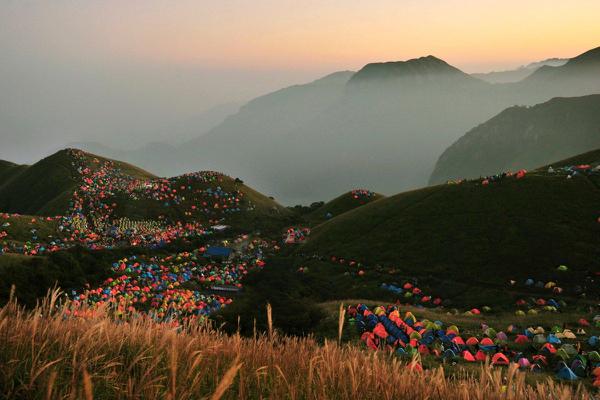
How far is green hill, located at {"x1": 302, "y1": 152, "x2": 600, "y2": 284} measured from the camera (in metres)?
51.1

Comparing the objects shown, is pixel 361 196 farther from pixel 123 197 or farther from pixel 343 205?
pixel 123 197

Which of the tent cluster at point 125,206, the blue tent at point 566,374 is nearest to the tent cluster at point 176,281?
the tent cluster at point 125,206

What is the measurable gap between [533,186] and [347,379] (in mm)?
71983

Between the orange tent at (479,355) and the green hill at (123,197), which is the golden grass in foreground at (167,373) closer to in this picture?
the orange tent at (479,355)

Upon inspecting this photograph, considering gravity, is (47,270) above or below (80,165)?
below

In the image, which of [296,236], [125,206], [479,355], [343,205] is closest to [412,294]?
[479,355]

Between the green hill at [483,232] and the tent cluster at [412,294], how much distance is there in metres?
5.30

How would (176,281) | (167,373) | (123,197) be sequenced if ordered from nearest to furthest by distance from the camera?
(167,373), (176,281), (123,197)

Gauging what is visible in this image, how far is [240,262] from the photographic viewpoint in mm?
68750

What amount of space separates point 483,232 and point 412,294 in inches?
726

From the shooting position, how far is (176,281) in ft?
167

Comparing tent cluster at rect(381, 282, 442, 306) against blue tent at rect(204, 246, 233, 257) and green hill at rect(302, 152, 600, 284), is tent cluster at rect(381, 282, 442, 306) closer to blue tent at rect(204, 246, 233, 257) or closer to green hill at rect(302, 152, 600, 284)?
green hill at rect(302, 152, 600, 284)

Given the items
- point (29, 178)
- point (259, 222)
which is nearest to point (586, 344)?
point (259, 222)

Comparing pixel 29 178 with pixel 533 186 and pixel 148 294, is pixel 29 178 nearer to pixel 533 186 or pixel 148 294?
pixel 148 294
